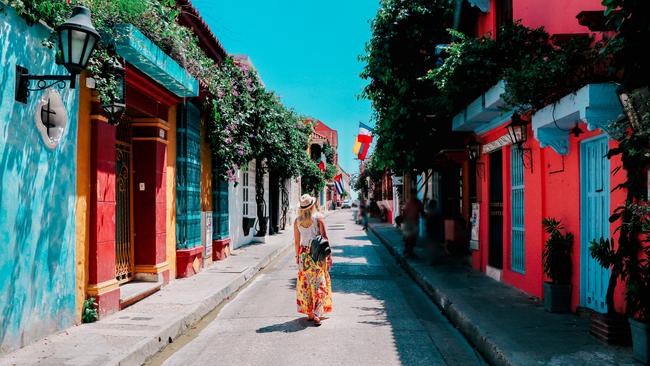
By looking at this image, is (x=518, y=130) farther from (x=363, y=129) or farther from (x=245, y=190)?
(x=363, y=129)

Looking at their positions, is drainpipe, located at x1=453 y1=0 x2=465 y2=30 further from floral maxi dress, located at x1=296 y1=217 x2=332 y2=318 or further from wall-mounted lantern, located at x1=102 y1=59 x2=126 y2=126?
wall-mounted lantern, located at x1=102 y1=59 x2=126 y2=126

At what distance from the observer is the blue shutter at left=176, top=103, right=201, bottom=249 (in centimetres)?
1046

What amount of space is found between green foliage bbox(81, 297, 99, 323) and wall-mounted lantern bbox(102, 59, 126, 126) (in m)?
2.33

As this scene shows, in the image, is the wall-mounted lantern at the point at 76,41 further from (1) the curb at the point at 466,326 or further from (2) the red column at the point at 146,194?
(1) the curb at the point at 466,326

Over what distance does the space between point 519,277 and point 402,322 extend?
121 inches

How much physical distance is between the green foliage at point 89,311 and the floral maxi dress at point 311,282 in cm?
267

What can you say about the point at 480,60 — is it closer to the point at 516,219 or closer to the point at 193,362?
the point at 516,219

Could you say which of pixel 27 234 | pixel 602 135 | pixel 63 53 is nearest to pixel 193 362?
pixel 27 234

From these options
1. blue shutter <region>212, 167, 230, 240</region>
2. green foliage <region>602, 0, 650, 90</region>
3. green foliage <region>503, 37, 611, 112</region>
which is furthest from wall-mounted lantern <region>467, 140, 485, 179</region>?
green foliage <region>602, 0, 650, 90</region>

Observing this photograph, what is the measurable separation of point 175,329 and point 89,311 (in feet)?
3.73

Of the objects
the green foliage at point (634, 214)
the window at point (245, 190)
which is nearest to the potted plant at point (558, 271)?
the green foliage at point (634, 214)

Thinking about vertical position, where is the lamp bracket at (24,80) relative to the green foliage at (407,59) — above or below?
below

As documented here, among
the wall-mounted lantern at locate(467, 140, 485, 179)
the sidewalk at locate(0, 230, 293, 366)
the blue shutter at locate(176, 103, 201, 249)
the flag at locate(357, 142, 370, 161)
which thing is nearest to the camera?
the sidewalk at locate(0, 230, 293, 366)

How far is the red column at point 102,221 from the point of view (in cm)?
674
